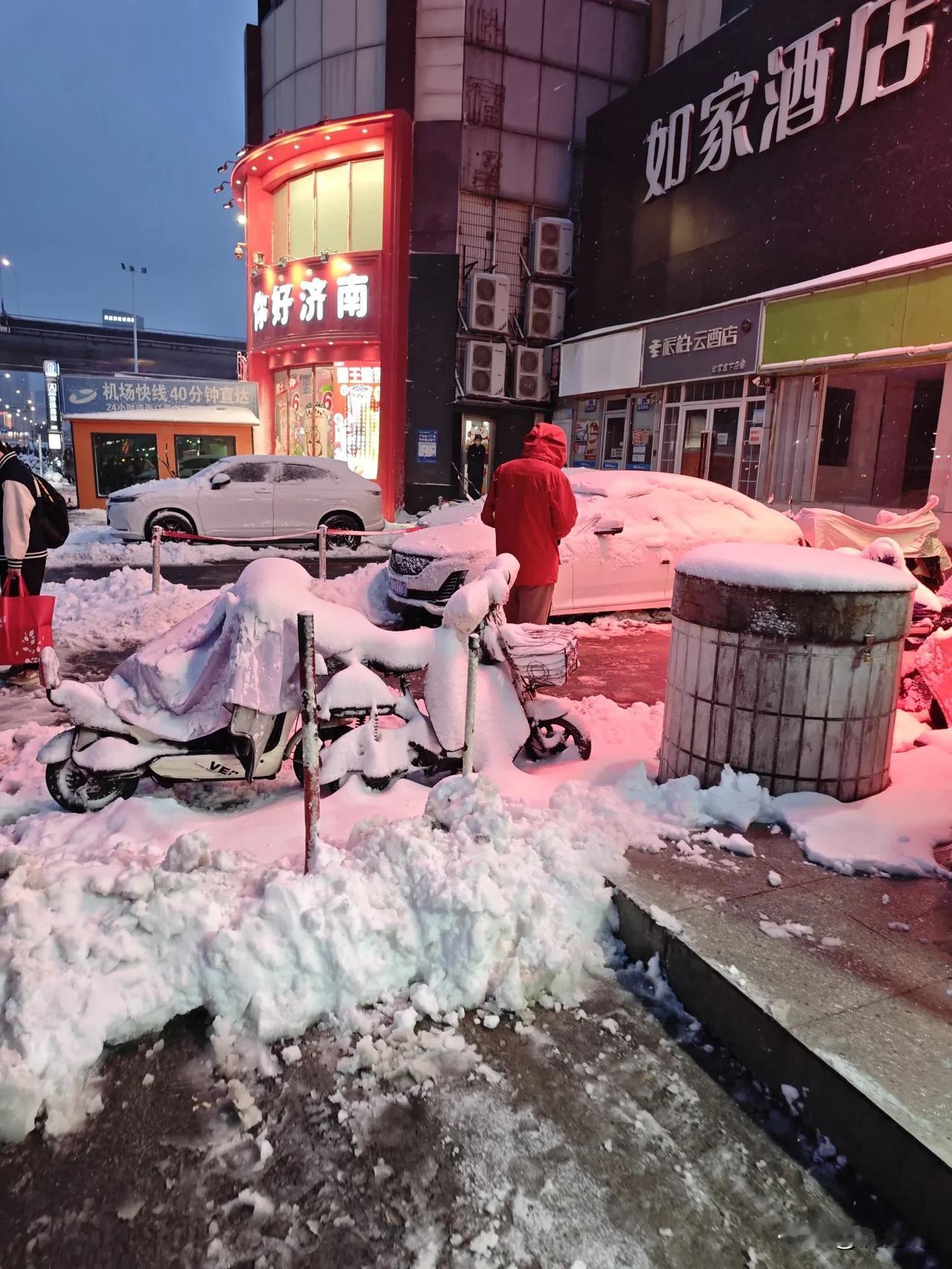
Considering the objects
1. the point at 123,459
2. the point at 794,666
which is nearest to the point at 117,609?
the point at 794,666

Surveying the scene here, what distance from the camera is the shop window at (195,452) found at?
19.8 metres

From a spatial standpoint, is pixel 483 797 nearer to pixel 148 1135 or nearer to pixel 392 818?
pixel 392 818

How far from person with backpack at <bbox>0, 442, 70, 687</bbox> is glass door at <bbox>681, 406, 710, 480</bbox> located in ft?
44.8

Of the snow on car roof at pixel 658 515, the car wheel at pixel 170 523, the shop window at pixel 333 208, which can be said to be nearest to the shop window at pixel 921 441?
the snow on car roof at pixel 658 515

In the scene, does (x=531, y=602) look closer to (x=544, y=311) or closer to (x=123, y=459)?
(x=123, y=459)

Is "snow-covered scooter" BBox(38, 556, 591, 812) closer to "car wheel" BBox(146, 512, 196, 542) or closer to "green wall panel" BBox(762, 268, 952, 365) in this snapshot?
"car wheel" BBox(146, 512, 196, 542)

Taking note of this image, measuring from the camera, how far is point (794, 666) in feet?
12.5

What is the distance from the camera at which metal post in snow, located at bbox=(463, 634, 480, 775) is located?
411 cm

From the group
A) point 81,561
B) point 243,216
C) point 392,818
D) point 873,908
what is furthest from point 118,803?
point 243,216

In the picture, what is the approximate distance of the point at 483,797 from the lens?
3590 millimetres

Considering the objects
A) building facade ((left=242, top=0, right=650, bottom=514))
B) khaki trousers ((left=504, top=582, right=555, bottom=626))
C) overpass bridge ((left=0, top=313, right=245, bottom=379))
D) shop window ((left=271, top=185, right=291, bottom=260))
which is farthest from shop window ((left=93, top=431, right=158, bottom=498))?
overpass bridge ((left=0, top=313, right=245, bottom=379))

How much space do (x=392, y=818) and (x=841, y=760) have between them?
2.16m

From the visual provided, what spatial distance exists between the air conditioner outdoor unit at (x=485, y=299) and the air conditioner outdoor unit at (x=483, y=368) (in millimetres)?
478

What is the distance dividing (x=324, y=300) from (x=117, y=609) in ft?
49.8
